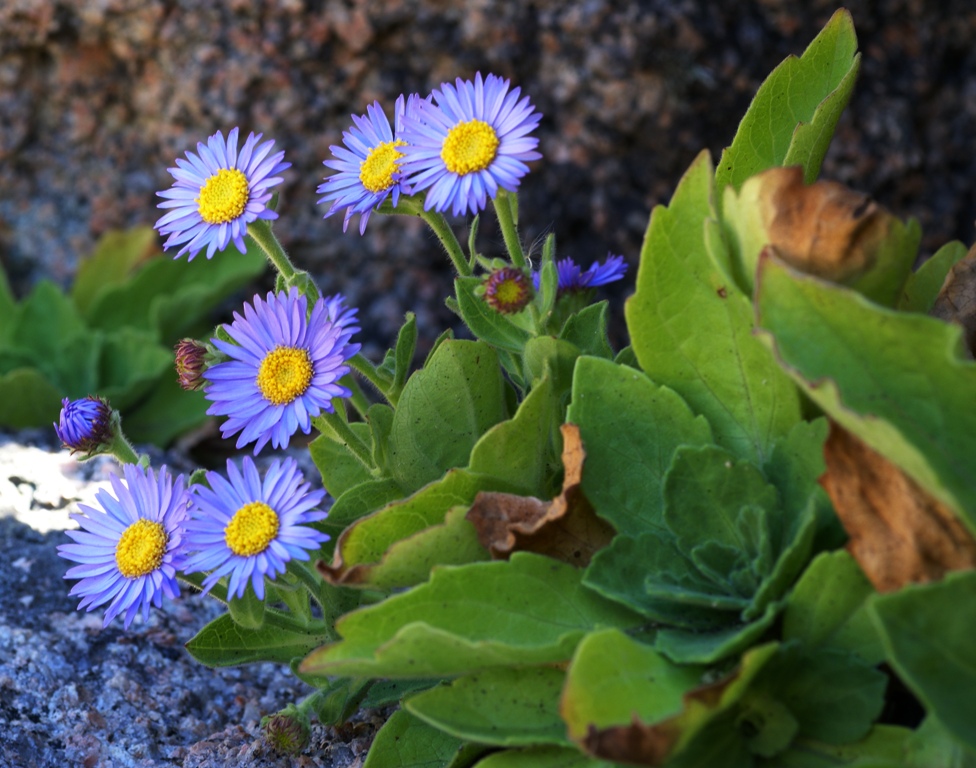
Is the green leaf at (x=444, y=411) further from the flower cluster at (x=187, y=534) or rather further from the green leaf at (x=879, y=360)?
the green leaf at (x=879, y=360)

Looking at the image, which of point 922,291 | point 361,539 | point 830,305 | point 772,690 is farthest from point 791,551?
point 922,291

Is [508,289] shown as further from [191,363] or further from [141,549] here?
[141,549]

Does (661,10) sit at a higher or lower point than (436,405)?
higher

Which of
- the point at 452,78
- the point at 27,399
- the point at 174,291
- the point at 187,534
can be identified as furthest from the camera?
the point at 174,291

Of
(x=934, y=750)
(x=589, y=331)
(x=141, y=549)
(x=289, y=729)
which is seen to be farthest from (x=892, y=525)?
(x=141, y=549)

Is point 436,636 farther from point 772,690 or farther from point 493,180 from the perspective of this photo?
point 493,180

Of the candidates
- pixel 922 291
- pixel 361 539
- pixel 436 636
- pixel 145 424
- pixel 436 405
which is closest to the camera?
pixel 436 636

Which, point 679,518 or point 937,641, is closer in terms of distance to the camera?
point 937,641

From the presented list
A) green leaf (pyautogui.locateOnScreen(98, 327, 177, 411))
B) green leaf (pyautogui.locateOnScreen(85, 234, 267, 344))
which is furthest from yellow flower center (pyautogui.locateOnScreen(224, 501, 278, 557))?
green leaf (pyautogui.locateOnScreen(85, 234, 267, 344))

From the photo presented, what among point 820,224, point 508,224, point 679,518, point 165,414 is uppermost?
point 165,414
